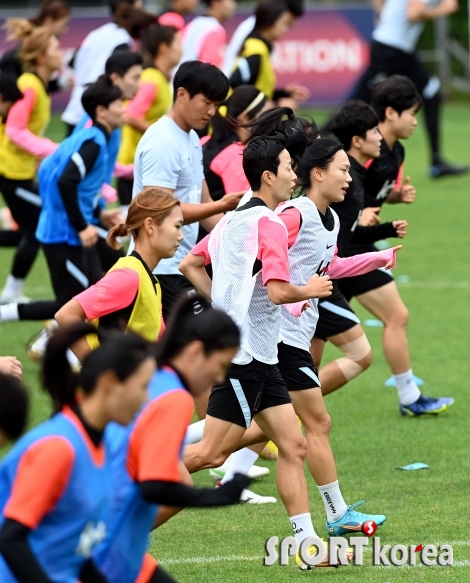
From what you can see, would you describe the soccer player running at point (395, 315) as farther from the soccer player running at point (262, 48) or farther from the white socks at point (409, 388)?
the soccer player running at point (262, 48)

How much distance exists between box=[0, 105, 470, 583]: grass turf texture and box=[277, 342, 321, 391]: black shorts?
2.31 feet

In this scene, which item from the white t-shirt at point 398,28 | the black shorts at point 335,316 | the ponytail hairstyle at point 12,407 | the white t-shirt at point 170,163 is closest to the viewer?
the ponytail hairstyle at point 12,407

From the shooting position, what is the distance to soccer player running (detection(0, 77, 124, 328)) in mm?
7844

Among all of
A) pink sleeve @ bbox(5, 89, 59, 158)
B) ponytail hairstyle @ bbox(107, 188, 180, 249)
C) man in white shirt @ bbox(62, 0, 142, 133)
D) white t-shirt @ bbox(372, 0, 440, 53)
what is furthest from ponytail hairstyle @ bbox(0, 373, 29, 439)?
white t-shirt @ bbox(372, 0, 440, 53)

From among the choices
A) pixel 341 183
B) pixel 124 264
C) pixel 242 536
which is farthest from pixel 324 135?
pixel 242 536

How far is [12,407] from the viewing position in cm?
331

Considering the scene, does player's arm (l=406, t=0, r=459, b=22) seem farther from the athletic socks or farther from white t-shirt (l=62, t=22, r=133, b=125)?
the athletic socks

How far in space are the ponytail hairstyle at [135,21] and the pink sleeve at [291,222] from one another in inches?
286

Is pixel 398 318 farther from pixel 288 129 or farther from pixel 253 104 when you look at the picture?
pixel 288 129

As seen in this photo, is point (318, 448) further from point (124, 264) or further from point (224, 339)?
point (224, 339)

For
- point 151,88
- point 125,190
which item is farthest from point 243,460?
point 125,190

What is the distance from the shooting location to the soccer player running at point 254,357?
511cm

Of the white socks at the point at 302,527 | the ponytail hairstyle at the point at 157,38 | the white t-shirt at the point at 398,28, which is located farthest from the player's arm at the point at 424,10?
the white socks at the point at 302,527

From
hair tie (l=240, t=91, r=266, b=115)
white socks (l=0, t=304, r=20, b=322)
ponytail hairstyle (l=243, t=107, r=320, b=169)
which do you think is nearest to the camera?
ponytail hairstyle (l=243, t=107, r=320, b=169)
